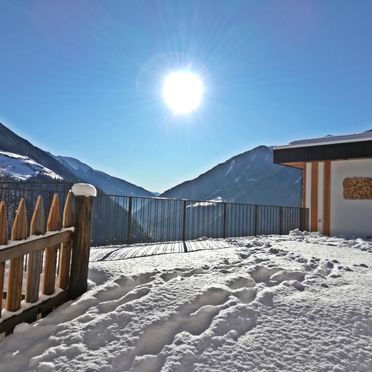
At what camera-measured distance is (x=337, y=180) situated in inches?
466

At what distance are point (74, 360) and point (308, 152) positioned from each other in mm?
11506

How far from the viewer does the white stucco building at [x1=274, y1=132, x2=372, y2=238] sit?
10859 millimetres

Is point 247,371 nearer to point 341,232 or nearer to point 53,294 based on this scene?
point 53,294

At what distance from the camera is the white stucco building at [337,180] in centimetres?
1086

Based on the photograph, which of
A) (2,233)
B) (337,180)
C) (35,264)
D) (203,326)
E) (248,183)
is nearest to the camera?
(203,326)

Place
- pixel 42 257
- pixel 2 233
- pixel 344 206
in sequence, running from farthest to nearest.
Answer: pixel 344 206 → pixel 42 257 → pixel 2 233

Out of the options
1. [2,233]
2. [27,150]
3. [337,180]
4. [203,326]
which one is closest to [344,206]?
[337,180]

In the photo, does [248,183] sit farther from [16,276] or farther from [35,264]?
[16,276]

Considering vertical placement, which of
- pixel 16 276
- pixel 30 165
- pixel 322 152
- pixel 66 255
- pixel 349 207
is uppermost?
pixel 30 165

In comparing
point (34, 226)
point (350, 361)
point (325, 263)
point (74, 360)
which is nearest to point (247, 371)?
point (350, 361)

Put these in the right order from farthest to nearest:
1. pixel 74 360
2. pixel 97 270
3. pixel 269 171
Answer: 1. pixel 269 171
2. pixel 97 270
3. pixel 74 360

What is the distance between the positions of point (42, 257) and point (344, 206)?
11.4 m

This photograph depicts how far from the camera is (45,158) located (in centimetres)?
8444

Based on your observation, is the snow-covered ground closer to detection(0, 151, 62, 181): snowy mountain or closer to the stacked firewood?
the stacked firewood
